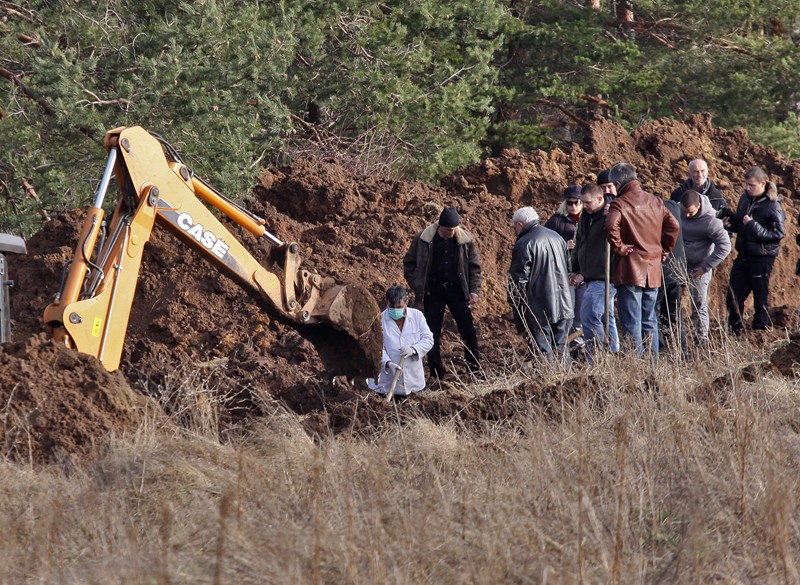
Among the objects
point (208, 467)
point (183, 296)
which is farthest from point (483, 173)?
point (208, 467)

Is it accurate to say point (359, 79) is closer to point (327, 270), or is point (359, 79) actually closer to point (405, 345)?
point (327, 270)

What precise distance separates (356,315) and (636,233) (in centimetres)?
259

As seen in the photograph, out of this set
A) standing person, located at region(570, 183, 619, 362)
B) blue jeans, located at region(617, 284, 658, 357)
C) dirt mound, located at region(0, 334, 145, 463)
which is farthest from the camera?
standing person, located at region(570, 183, 619, 362)

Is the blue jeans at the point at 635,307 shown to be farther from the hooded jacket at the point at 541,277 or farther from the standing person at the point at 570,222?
the standing person at the point at 570,222

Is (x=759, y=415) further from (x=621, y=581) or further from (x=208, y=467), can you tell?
(x=208, y=467)

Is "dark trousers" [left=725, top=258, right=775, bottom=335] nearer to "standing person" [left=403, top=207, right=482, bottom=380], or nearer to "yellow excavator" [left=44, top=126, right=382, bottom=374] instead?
"standing person" [left=403, top=207, right=482, bottom=380]

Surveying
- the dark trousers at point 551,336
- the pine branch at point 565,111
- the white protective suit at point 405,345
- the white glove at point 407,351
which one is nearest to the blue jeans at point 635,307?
the dark trousers at point 551,336

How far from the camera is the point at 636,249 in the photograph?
10.1m

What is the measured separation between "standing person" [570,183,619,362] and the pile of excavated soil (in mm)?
1530

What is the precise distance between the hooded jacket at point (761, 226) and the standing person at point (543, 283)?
80.3 inches

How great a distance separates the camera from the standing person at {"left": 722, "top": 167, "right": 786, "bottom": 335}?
11.7 m

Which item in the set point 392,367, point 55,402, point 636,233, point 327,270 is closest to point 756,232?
point 636,233

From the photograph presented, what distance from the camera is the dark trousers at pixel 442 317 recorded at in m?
11.6

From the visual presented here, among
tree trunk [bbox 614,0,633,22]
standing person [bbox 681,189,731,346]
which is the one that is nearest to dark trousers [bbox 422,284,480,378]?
standing person [bbox 681,189,731,346]
